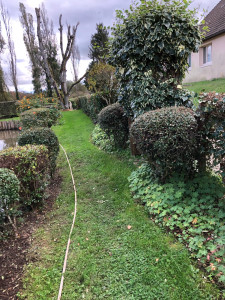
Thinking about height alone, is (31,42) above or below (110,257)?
above

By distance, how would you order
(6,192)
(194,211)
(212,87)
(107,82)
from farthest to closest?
(212,87)
(107,82)
(194,211)
(6,192)

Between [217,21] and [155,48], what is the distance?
12.7 meters

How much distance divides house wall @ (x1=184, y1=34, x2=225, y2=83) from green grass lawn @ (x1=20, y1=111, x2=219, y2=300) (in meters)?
10.2

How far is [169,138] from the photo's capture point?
275 centimetres

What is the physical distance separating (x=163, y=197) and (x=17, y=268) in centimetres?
207

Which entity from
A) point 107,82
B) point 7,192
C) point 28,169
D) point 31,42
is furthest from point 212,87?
point 31,42

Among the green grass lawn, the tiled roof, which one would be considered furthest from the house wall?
the green grass lawn

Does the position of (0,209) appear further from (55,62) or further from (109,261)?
(55,62)

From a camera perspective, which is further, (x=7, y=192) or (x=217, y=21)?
(x=217, y=21)

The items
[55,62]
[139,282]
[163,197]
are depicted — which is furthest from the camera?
[55,62]

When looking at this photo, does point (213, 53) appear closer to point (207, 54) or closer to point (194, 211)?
point (207, 54)

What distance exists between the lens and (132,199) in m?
3.43

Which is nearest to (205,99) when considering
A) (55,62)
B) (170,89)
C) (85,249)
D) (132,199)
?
(170,89)

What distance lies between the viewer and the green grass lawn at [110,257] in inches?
75.5
